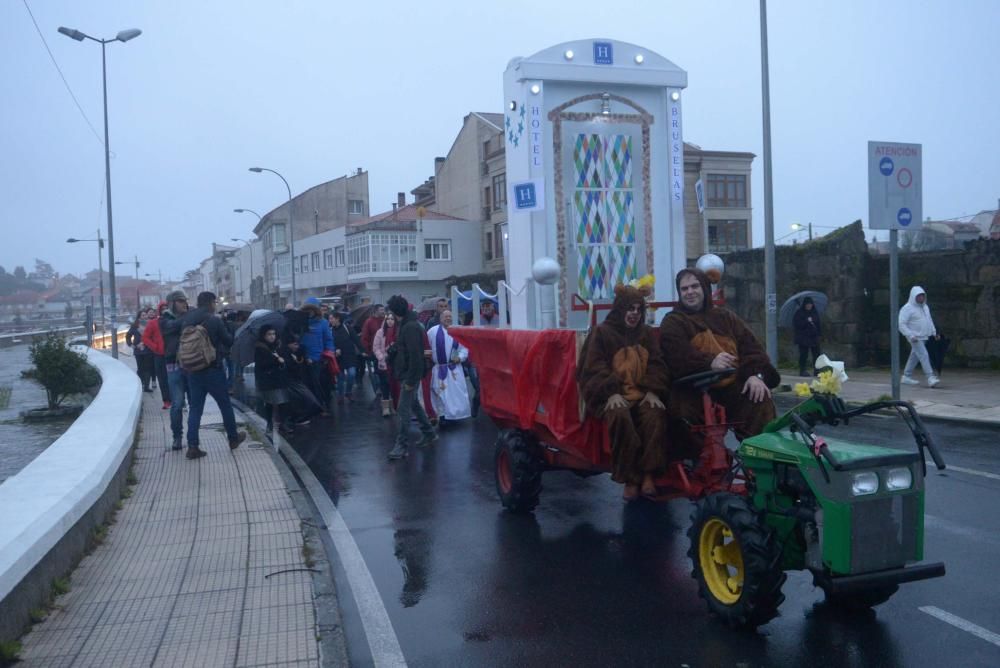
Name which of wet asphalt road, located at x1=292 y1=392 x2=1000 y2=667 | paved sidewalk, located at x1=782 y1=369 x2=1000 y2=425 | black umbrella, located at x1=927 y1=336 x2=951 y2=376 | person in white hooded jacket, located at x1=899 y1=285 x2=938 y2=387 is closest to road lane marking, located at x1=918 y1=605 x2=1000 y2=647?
wet asphalt road, located at x1=292 y1=392 x2=1000 y2=667

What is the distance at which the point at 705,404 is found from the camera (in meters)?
5.75

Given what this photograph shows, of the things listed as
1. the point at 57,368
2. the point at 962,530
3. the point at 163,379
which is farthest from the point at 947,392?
the point at 57,368

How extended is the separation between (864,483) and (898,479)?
23cm

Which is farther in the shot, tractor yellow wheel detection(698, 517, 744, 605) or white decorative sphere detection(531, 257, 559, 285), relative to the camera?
white decorative sphere detection(531, 257, 559, 285)

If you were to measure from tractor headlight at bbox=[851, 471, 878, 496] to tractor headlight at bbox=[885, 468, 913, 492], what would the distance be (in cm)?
8

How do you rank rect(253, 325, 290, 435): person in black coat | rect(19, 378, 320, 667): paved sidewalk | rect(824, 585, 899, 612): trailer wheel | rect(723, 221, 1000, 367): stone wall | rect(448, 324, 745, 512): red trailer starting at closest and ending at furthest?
rect(19, 378, 320, 667): paved sidewalk < rect(824, 585, 899, 612): trailer wheel < rect(448, 324, 745, 512): red trailer < rect(253, 325, 290, 435): person in black coat < rect(723, 221, 1000, 367): stone wall

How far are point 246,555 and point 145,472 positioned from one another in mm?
3696

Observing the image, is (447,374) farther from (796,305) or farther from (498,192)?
(498,192)

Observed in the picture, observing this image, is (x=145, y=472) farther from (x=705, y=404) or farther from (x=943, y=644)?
(x=943, y=644)

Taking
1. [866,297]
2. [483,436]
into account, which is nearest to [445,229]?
[866,297]

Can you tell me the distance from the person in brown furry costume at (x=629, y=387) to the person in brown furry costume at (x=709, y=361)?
0.43 ft

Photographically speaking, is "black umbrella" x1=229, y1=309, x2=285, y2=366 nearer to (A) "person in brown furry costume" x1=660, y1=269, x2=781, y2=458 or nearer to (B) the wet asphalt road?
(B) the wet asphalt road

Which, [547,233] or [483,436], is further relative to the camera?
[483,436]

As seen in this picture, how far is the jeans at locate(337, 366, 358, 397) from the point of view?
1711 cm
